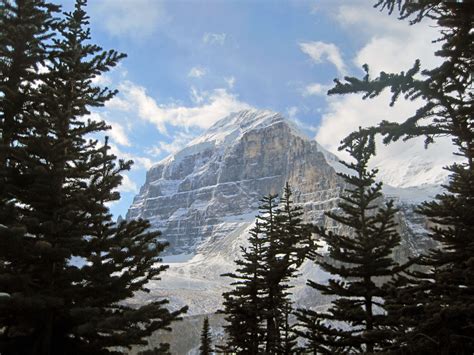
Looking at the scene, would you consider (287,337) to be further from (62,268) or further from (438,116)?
(438,116)

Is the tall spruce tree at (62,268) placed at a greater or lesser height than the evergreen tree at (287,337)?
greater

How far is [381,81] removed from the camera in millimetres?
5762

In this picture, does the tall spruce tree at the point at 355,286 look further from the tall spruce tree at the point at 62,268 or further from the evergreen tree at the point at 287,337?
the tall spruce tree at the point at 62,268

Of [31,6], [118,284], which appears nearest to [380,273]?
[118,284]

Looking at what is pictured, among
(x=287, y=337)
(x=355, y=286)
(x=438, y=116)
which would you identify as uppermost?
(x=438, y=116)

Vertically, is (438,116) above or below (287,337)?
above

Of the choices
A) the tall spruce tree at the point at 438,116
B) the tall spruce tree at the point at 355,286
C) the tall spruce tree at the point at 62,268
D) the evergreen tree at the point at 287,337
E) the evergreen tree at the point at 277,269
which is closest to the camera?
the tall spruce tree at the point at 438,116

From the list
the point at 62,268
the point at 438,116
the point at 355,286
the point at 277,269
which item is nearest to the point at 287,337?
the point at 277,269

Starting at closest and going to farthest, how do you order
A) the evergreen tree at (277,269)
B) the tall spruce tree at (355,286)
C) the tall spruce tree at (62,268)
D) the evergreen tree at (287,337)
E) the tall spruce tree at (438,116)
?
the tall spruce tree at (438,116), the tall spruce tree at (62,268), the tall spruce tree at (355,286), the evergreen tree at (277,269), the evergreen tree at (287,337)

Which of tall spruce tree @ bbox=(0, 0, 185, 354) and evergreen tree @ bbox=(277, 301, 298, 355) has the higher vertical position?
tall spruce tree @ bbox=(0, 0, 185, 354)

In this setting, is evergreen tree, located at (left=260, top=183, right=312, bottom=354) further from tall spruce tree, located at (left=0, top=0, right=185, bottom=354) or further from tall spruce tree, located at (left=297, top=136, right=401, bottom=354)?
tall spruce tree, located at (left=0, top=0, right=185, bottom=354)

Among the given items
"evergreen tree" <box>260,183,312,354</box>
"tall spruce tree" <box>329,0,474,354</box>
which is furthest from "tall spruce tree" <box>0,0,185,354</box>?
"evergreen tree" <box>260,183,312,354</box>

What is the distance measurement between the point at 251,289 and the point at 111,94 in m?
12.9

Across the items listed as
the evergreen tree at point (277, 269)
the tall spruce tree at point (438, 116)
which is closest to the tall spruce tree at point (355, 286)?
the evergreen tree at point (277, 269)
